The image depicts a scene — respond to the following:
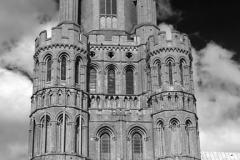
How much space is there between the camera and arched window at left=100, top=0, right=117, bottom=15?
184 ft

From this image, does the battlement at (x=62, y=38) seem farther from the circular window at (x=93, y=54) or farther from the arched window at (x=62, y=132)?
the arched window at (x=62, y=132)

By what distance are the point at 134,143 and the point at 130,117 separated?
2.29 m

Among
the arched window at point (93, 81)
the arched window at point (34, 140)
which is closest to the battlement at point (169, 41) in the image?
the arched window at point (93, 81)

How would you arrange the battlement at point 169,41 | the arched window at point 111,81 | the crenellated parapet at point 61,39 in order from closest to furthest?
the crenellated parapet at point 61,39
the battlement at point 169,41
the arched window at point 111,81

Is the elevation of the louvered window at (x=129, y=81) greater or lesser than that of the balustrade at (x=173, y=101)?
greater

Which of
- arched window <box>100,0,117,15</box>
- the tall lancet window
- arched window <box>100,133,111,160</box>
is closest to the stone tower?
arched window <box>100,133,111,160</box>

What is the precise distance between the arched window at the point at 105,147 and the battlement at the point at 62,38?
27.4 ft

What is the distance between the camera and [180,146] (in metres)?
44.5

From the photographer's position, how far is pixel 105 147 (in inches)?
1834

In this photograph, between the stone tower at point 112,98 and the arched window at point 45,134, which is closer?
the arched window at point 45,134

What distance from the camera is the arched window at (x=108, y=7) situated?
5594cm

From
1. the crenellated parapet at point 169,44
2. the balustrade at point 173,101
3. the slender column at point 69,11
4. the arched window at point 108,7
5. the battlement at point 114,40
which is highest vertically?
the arched window at point 108,7

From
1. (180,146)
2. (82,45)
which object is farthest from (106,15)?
(180,146)

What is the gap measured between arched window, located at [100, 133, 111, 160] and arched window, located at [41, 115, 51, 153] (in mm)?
5019
